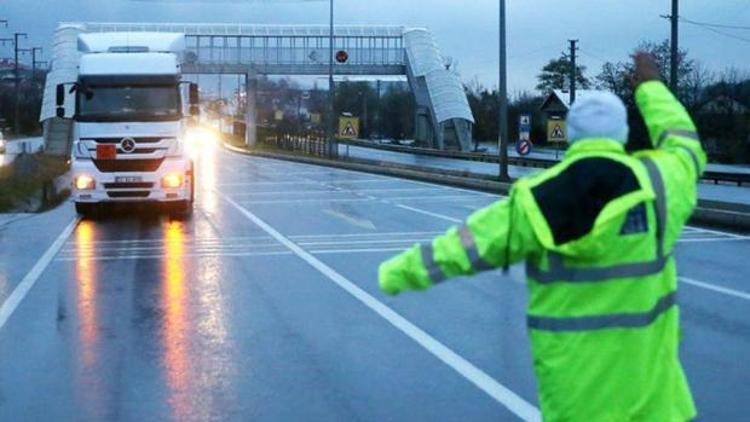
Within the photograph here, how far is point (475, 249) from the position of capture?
390cm

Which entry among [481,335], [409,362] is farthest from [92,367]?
[481,335]

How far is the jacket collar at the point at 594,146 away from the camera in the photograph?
157 inches

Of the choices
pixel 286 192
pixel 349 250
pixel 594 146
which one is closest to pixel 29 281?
pixel 349 250

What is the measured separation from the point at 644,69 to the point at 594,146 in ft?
2.39

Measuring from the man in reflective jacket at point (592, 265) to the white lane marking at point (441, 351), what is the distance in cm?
342

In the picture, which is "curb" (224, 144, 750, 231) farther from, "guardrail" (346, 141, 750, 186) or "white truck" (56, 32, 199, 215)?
"white truck" (56, 32, 199, 215)

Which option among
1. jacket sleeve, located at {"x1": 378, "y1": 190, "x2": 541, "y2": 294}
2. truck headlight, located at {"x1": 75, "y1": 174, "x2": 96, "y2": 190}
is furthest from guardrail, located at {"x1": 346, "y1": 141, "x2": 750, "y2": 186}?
jacket sleeve, located at {"x1": 378, "y1": 190, "x2": 541, "y2": 294}

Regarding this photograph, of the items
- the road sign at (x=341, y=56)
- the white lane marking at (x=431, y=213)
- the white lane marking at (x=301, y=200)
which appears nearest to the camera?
the white lane marking at (x=431, y=213)

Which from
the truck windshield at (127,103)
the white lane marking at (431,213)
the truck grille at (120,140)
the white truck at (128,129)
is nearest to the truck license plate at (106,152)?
the white truck at (128,129)

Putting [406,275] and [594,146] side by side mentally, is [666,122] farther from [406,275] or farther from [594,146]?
[406,275]

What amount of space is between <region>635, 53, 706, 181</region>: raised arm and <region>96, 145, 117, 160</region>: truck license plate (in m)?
20.4

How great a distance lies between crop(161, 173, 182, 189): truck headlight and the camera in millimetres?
24312

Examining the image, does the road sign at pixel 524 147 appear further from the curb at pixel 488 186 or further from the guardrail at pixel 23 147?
the guardrail at pixel 23 147

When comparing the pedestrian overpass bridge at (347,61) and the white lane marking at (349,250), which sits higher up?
the pedestrian overpass bridge at (347,61)
